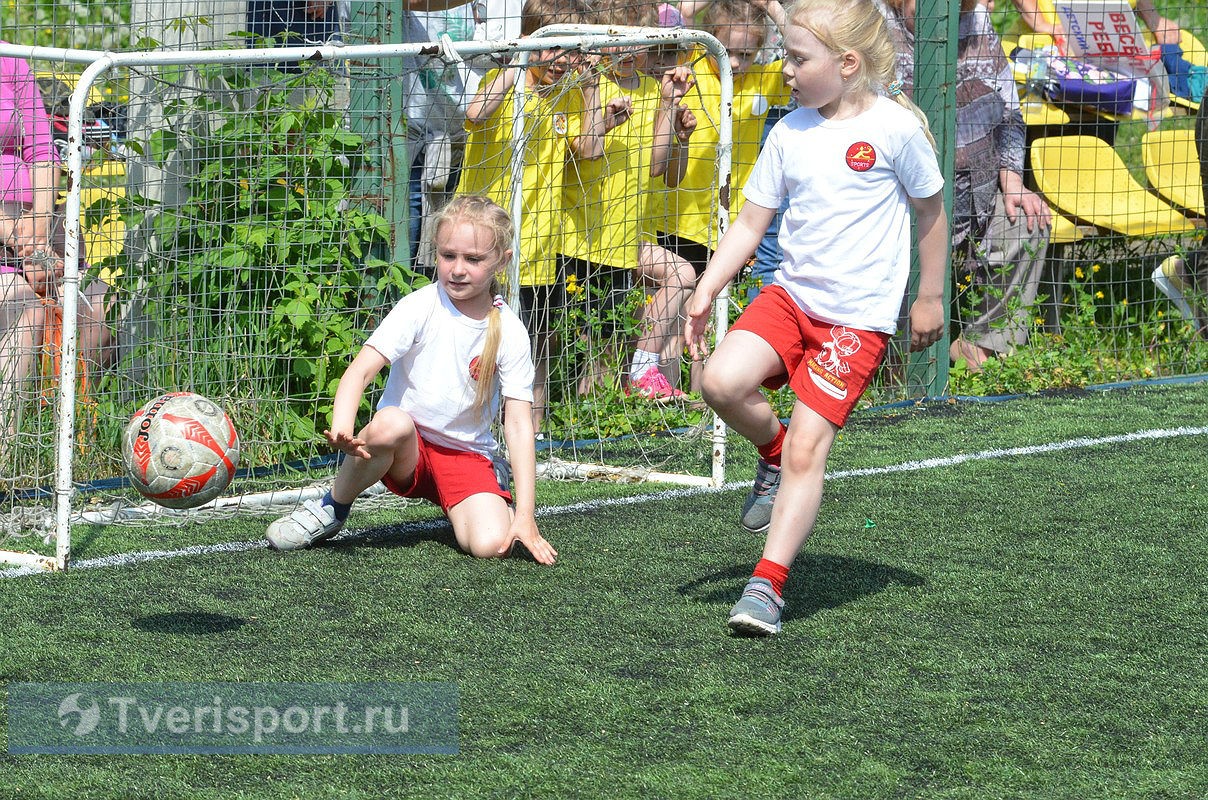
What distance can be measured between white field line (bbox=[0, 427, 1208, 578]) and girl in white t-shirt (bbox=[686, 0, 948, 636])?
4.50 ft

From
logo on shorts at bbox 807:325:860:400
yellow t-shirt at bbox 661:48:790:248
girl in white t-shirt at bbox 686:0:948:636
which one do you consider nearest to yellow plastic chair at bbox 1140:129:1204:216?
yellow t-shirt at bbox 661:48:790:248

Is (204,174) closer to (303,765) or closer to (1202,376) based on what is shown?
(303,765)

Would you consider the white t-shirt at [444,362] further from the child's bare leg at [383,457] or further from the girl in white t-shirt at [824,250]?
the girl in white t-shirt at [824,250]

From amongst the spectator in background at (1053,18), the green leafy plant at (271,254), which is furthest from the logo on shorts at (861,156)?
the spectator in background at (1053,18)

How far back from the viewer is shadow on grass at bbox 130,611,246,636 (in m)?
3.82

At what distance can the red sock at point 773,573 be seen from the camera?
385 cm

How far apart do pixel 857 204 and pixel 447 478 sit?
64.7 inches

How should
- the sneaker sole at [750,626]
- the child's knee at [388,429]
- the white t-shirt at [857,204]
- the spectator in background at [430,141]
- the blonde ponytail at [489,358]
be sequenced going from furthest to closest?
the spectator in background at [430,141], the blonde ponytail at [489,358], the child's knee at [388,429], the white t-shirt at [857,204], the sneaker sole at [750,626]

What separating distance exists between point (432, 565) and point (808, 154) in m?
1.67

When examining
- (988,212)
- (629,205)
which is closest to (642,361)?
(629,205)

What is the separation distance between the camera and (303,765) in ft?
9.68

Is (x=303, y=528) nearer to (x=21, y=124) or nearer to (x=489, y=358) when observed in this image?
(x=489, y=358)

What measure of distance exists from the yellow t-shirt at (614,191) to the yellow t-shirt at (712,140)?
0.56ft

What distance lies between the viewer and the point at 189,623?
388 cm
